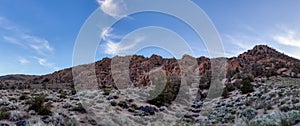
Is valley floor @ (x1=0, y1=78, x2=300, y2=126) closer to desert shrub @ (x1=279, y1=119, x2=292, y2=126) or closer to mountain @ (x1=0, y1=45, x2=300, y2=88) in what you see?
desert shrub @ (x1=279, y1=119, x2=292, y2=126)

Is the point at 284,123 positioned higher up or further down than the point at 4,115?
further down

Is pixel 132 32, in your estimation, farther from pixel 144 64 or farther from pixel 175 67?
pixel 144 64

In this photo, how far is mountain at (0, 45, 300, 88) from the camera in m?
52.7

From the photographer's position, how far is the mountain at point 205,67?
52.7 metres

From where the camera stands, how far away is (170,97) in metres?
32.1

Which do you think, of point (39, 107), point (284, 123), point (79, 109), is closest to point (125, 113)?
point (79, 109)

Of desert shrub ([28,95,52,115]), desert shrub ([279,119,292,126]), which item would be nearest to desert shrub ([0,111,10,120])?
desert shrub ([28,95,52,115])

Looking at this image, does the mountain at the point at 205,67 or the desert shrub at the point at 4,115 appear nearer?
the desert shrub at the point at 4,115

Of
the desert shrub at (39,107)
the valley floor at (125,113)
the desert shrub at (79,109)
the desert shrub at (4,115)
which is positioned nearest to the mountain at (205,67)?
the valley floor at (125,113)

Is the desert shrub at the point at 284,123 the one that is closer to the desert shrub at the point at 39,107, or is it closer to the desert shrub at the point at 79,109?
the desert shrub at the point at 79,109

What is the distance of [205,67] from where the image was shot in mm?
68312

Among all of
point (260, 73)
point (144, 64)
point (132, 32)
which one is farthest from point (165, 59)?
point (132, 32)

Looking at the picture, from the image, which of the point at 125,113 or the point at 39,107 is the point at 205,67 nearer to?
the point at 125,113

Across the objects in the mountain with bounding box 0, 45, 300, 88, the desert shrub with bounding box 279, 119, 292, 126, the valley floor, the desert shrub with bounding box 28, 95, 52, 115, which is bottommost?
the desert shrub with bounding box 279, 119, 292, 126
